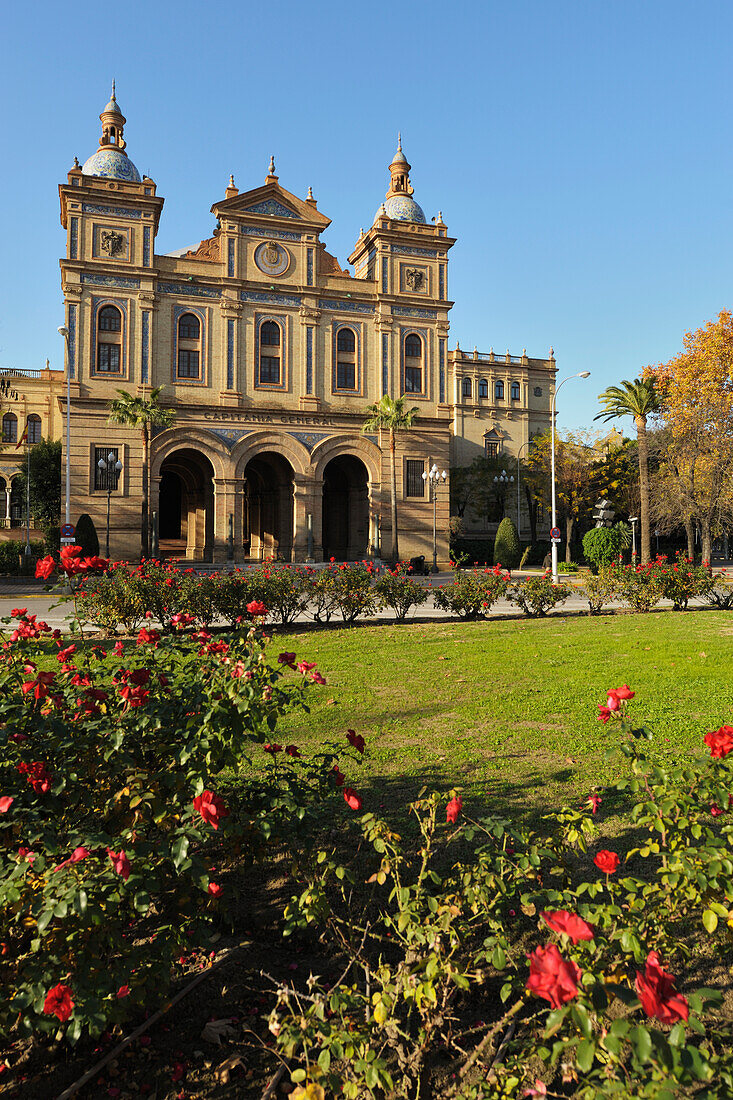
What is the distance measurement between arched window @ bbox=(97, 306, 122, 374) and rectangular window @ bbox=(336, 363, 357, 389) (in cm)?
1158

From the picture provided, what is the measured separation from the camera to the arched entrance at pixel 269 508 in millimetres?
38562

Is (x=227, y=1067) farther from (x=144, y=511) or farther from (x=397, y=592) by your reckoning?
(x=144, y=511)

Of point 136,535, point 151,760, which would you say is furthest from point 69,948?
point 136,535

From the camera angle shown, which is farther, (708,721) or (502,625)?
(502,625)

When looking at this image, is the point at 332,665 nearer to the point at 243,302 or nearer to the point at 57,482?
the point at 243,302

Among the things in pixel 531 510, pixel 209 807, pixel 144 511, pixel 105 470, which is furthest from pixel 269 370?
pixel 209 807

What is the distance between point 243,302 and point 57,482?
22.3 meters

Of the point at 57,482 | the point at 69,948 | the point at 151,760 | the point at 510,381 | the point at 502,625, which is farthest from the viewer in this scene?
the point at 510,381

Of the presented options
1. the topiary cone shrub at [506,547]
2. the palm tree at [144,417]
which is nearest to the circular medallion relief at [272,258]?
the palm tree at [144,417]

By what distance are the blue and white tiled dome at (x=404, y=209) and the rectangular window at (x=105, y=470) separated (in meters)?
21.2

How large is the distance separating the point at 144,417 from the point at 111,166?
14273 millimetres

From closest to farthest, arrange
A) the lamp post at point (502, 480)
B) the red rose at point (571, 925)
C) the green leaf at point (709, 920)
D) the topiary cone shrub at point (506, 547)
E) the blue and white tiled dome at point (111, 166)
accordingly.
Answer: the red rose at point (571, 925), the green leaf at point (709, 920), the blue and white tiled dome at point (111, 166), the topiary cone shrub at point (506, 547), the lamp post at point (502, 480)

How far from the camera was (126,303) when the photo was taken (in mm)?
33594

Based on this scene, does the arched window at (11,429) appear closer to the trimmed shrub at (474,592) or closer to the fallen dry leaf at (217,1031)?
the trimmed shrub at (474,592)
